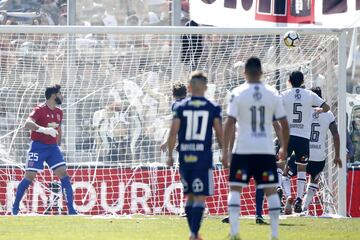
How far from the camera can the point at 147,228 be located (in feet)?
52.7

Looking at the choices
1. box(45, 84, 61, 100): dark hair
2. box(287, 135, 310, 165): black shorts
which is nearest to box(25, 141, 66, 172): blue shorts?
box(45, 84, 61, 100): dark hair

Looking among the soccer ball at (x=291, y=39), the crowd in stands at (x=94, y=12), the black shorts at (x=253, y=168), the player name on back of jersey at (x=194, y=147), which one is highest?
the crowd in stands at (x=94, y=12)

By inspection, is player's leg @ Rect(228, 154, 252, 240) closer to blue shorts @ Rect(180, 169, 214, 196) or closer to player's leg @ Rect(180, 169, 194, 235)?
blue shorts @ Rect(180, 169, 214, 196)

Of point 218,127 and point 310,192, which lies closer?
point 218,127

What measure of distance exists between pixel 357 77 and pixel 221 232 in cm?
982

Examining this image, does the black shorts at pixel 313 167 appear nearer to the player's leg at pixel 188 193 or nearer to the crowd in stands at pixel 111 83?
the crowd in stands at pixel 111 83

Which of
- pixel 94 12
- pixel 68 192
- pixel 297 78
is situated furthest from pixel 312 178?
pixel 94 12

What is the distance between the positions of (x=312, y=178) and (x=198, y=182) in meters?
6.38

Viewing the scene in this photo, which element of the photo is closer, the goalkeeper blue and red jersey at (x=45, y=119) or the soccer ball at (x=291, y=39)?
the soccer ball at (x=291, y=39)

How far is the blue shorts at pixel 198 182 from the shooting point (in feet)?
43.8

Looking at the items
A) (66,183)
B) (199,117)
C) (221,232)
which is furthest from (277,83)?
(199,117)

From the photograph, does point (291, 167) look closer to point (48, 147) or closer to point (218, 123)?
point (48, 147)

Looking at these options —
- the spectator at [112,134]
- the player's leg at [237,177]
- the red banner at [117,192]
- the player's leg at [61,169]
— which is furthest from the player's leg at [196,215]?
the spectator at [112,134]

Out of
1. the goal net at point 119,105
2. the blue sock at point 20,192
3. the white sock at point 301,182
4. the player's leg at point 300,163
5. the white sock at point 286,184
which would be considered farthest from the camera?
the goal net at point 119,105
